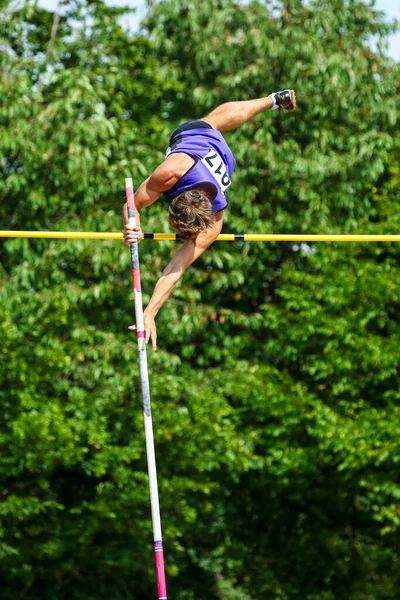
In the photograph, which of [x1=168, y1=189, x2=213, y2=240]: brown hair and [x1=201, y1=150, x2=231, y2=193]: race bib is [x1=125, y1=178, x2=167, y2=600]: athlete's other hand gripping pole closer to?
[x1=168, y1=189, x2=213, y2=240]: brown hair

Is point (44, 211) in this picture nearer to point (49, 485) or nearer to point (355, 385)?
point (49, 485)

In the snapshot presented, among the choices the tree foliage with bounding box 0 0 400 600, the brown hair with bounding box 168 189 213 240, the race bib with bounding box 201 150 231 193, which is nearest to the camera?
the brown hair with bounding box 168 189 213 240

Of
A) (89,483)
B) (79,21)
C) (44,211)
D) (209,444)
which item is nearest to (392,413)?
(209,444)

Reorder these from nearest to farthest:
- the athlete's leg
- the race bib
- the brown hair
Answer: the brown hair, the race bib, the athlete's leg

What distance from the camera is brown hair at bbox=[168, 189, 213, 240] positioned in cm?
728

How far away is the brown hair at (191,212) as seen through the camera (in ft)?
23.9

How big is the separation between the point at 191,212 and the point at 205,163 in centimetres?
43

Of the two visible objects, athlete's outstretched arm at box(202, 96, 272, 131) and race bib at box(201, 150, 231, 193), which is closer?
race bib at box(201, 150, 231, 193)

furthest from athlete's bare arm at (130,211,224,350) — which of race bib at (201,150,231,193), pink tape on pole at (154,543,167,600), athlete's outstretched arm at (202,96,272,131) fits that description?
pink tape on pole at (154,543,167,600)

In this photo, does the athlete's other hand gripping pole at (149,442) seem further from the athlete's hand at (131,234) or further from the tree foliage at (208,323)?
the tree foliage at (208,323)

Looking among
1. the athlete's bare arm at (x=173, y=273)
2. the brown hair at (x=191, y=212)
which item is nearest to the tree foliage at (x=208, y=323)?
the athlete's bare arm at (x=173, y=273)

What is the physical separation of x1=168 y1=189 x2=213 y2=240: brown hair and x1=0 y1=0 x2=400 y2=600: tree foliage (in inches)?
283

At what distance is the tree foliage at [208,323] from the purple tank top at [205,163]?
22.5 feet

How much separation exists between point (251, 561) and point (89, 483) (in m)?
3.87
